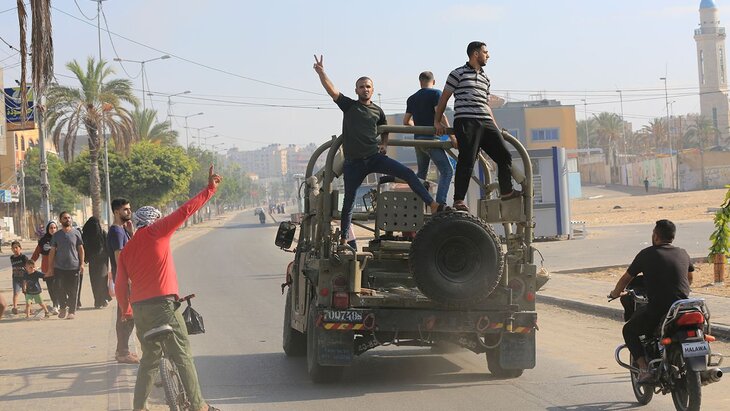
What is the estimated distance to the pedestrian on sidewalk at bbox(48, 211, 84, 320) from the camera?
1662 cm

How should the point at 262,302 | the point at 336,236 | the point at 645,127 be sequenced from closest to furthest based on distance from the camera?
1. the point at 336,236
2. the point at 262,302
3. the point at 645,127

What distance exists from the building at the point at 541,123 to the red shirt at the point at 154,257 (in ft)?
322

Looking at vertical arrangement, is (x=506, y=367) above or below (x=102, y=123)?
below

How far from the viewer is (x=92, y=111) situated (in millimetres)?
44594

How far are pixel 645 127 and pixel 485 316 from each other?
144176 mm

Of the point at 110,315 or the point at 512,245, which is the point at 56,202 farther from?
the point at 512,245

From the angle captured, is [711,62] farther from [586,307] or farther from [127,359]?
[127,359]

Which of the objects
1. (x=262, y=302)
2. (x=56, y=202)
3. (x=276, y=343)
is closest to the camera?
(x=276, y=343)

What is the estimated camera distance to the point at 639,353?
323 inches

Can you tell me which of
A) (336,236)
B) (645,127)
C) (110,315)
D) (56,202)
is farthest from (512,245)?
(645,127)

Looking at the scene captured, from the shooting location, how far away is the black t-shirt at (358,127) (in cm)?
974

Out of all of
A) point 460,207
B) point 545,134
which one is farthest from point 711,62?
point 460,207

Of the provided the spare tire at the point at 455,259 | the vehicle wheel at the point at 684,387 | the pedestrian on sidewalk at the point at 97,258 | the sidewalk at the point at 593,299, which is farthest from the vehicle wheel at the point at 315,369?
the pedestrian on sidewalk at the point at 97,258

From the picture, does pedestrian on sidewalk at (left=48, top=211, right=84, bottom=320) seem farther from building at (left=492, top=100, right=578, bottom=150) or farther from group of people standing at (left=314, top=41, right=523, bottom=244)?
building at (left=492, top=100, right=578, bottom=150)
